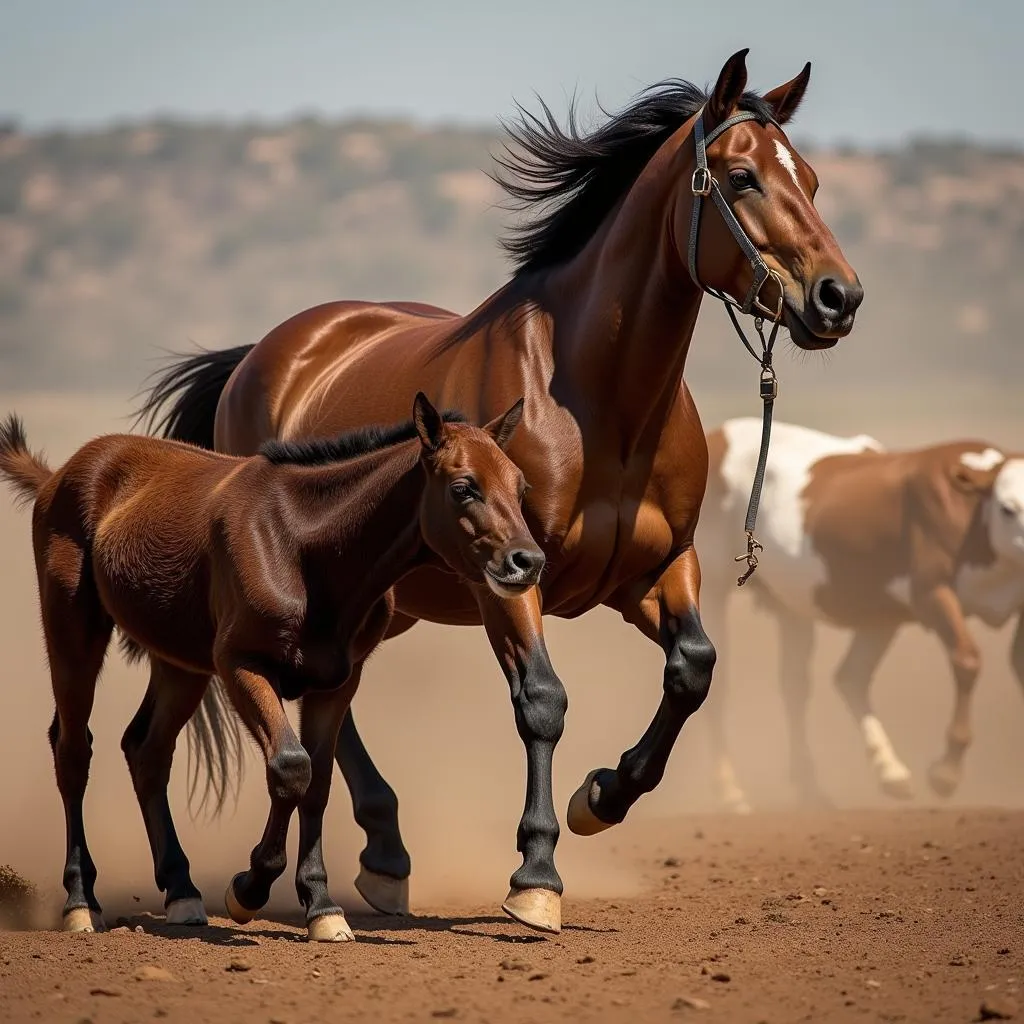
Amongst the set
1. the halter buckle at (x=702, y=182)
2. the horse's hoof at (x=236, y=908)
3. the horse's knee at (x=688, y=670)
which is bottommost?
the horse's hoof at (x=236, y=908)

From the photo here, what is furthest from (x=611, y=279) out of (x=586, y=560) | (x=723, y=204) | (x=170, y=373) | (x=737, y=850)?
(x=737, y=850)

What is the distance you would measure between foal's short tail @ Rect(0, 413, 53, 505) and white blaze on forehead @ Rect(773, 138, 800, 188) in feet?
10.8

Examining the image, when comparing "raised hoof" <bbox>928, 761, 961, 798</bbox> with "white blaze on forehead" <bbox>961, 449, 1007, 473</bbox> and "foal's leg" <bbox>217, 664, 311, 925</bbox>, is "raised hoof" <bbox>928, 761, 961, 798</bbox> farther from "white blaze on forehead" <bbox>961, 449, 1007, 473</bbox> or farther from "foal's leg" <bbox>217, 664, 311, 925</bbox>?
"foal's leg" <bbox>217, 664, 311, 925</bbox>

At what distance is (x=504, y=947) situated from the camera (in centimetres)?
619

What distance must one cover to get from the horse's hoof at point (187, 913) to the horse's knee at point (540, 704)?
153 centimetres

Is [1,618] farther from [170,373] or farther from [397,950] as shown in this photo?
[397,950]

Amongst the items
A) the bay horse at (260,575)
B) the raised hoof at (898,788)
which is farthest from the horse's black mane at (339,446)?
the raised hoof at (898,788)

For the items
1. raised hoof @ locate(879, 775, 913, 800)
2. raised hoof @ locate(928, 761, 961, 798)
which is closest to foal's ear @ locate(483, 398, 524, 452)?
raised hoof @ locate(928, 761, 961, 798)

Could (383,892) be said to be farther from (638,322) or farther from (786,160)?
(786,160)

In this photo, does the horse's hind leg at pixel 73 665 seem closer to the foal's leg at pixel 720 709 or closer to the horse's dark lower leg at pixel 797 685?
the foal's leg at pixel 720 709

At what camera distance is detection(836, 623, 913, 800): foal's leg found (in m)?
13.9

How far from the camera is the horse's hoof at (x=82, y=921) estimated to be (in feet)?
22.3

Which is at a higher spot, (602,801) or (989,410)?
(989,410)

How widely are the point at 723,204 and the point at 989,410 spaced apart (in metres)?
38.5
